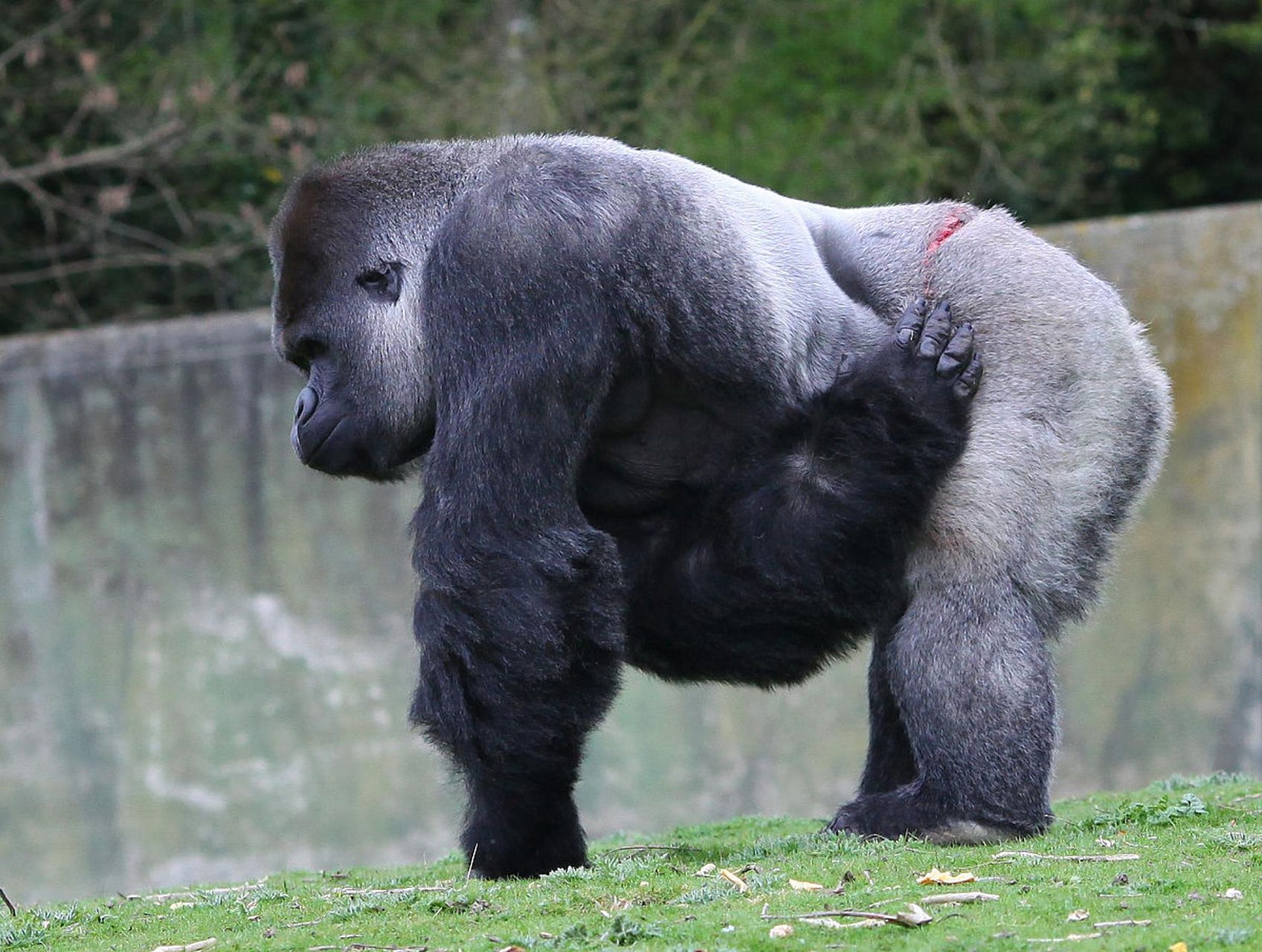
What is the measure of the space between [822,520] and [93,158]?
5.68 m

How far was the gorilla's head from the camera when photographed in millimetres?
3840

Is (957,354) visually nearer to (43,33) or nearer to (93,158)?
(93,158)

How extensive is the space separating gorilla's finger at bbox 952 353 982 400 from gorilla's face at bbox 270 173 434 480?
124 cm

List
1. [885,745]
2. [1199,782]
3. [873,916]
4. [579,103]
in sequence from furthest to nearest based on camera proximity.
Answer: [579,103], [1199,782], [885,745], [873,916]

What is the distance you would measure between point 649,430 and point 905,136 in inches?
277

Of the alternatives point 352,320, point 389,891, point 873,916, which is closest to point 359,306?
point 352,320

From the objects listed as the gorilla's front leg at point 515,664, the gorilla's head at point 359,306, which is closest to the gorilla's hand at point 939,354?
the gorilla's front leg at point 515,664

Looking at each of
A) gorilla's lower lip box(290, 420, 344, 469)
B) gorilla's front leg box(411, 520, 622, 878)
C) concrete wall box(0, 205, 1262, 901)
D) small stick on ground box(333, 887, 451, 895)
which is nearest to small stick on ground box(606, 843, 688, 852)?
gorilla's front leg box(411, 520, 622, 878)

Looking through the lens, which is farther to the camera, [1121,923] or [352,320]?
[352,320]

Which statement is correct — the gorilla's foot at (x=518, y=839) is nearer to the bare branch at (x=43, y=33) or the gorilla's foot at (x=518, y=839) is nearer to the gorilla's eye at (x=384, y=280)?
the gorilla's eye at (x=384, y=280)

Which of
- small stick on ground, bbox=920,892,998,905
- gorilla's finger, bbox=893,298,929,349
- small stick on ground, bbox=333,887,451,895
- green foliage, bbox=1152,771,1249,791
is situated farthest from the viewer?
green foliage, bbox=1152,771,1249,791

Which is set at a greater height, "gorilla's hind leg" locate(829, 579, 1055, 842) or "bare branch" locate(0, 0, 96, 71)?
"bare branch" locate(0, 0, 96, 71)

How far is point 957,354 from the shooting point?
371 centimetres

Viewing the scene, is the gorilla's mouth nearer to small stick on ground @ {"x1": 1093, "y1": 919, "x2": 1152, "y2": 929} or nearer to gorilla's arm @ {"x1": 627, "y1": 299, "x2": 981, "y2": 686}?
gorilla's arm @ {"x1": 627, "y1": 299, "x2": 981, "y2": 686}
